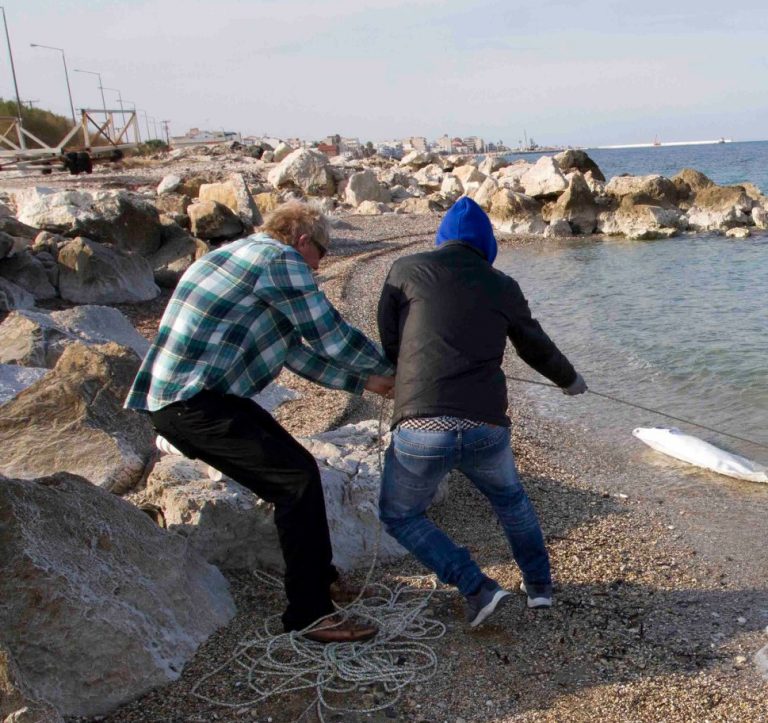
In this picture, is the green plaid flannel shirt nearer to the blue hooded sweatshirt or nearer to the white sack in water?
the blue hooded sweatshirt

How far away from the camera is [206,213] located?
17516 millimetres

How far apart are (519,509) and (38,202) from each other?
1416 cm

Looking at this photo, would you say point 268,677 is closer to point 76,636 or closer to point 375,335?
point 76,636

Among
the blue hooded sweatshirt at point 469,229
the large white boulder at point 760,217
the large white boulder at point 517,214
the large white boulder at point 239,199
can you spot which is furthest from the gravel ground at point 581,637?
the large white boulder at point 760,217

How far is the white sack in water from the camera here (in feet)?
23.0

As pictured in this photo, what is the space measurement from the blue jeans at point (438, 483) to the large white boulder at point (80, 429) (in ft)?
6.75

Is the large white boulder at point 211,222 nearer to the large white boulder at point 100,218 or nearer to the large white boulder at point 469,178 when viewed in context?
the large white boulder at point 100,218

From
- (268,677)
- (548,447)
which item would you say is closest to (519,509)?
(268,677)

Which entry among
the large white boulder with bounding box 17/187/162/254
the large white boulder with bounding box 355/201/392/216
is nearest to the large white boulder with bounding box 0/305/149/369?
the large white boulder with bounding box 17/187/162/254

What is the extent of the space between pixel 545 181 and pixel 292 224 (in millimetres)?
27372

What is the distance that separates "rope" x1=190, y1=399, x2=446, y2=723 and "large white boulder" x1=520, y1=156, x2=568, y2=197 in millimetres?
26881

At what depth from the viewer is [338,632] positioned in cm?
390

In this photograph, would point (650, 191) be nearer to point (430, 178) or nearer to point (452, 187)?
point (452, 187)

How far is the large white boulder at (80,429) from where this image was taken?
5.02 metres
